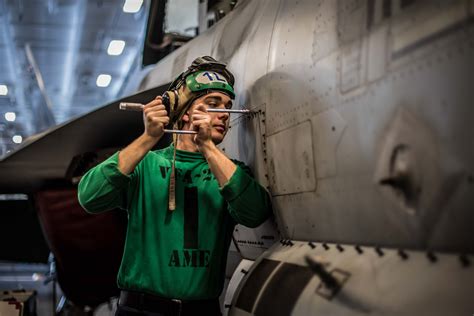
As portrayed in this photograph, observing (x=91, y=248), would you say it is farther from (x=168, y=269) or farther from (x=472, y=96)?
(x=472, y=96)

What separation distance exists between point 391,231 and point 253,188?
96 cm

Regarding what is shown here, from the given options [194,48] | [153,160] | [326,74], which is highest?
[194,48]

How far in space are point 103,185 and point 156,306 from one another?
24.2 inches

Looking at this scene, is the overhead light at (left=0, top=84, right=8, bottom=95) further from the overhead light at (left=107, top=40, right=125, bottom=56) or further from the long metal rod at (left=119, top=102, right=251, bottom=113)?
the long metal rod at (left=119, top=102, right=251, bottom=113)

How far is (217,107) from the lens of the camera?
326 centimetres

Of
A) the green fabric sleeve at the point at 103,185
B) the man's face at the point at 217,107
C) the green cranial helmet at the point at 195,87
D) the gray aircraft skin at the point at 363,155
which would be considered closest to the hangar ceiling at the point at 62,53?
the green cranial helmet at the point at 195,87

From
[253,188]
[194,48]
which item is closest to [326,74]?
[253,188]

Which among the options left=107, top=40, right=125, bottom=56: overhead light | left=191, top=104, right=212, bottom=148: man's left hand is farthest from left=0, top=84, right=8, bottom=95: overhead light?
left=191, top=104, right=212, bottom=148: man's left hand

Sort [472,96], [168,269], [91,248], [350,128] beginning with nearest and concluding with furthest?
1. [472,96]
2. [350,128]
3. [168,269]
4. [91,248]

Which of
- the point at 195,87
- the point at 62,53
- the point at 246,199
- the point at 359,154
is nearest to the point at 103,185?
the point at 246,199

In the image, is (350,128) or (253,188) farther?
(253,188)

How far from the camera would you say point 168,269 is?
290cm

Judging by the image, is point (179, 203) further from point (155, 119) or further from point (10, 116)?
point (10, 116)

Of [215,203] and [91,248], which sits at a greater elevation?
[215,203]
